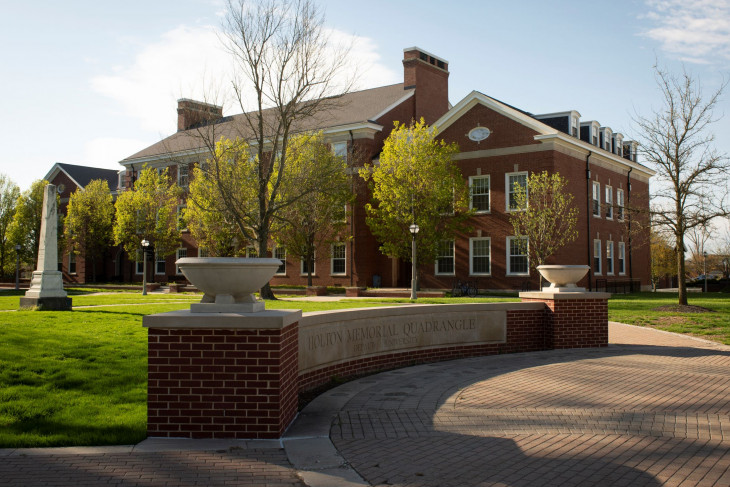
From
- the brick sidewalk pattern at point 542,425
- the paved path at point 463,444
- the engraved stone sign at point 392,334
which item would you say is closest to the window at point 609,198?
the engraved stone sign at point 392,334

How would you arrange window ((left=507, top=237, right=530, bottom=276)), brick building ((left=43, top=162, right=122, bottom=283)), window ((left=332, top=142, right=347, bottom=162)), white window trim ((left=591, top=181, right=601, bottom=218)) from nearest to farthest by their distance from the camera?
window ((left=507, top=237, right=530, bottom=276)), white window trim ((left=591, top=181, right=601, bottom=218)), window ((left=332, top=142, right=347, bottom=162)), brick building ((left=43, top=162, right=122, bottom=283))

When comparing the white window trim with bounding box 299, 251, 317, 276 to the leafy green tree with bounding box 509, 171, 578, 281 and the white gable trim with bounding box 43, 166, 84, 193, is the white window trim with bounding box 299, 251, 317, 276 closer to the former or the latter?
the leafy green tree with bounding box 509, 171, 578, 281

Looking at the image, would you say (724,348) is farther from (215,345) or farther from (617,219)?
(617,219)

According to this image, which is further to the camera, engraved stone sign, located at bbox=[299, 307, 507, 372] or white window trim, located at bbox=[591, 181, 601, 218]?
white window trim, located at bbox=[591, 181, 601, 218]

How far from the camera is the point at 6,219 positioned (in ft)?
185

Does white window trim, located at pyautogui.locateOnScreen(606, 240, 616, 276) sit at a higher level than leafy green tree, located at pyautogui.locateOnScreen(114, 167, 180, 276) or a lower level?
lower

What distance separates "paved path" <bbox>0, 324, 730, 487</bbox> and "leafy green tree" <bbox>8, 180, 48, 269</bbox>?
54.9 metres

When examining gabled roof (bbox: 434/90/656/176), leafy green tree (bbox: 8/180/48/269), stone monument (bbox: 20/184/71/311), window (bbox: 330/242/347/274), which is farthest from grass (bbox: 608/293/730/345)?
leafy green tree (bbox: 8/180/48/269)

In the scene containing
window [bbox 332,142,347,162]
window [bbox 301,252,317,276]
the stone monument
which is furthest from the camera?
window [bbox 332,142,347,162]

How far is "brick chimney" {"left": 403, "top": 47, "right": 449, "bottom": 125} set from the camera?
132 feet

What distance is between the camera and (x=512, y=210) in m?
32.6

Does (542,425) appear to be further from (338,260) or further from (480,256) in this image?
(338,260)

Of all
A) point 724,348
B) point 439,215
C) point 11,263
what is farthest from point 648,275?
point 11,263

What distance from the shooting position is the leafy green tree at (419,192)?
3200cm
